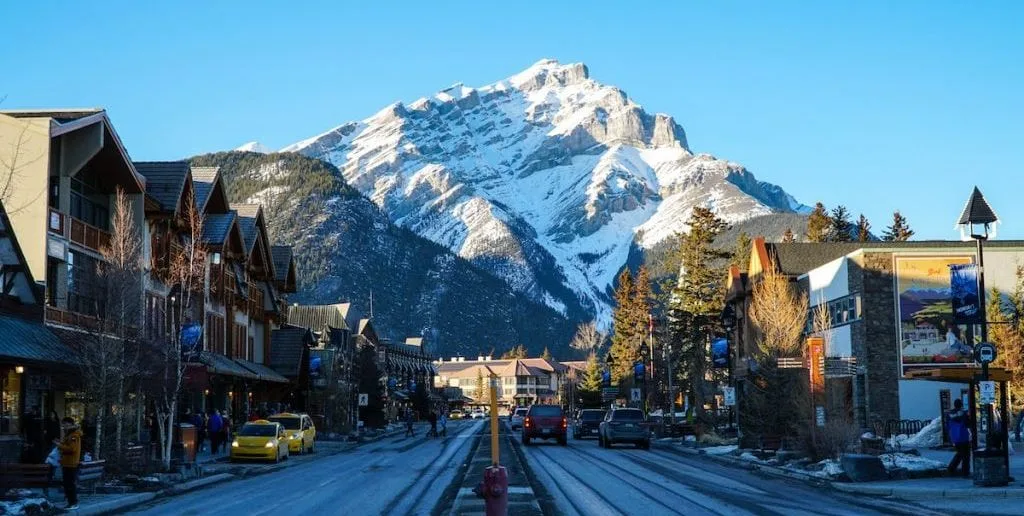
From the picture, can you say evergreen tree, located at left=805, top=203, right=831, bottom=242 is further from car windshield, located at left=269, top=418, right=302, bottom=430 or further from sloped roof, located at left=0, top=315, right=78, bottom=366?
sloped roof, located at left=0, top=315, right=78, bottom=366

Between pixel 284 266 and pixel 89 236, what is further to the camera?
pixel 284 266

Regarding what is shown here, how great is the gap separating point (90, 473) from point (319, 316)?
9514 centimetres

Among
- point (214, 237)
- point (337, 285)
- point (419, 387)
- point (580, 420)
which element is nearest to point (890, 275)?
point (580, 420)

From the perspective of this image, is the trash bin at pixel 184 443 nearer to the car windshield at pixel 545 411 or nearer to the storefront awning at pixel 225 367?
the storefront awning at pixel 225 367

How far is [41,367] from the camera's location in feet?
106

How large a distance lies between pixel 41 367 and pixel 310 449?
17.8 metres

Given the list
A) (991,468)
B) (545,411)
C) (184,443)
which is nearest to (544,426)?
(545,411)

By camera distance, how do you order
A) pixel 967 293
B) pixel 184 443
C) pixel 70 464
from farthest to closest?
pixel 184 443, pixel 967 293, pixel 70 464

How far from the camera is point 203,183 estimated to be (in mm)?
53844

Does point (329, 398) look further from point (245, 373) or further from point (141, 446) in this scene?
point (141, 446)

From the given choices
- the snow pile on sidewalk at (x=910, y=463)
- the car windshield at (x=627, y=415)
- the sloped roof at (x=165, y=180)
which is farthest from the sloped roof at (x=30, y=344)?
the car windshield at (x=627, y=415)

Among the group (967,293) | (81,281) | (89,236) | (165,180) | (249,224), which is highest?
(249,224)

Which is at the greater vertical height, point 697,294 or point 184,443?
point 697,294

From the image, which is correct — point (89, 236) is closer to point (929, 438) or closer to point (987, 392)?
point (987, 392)
